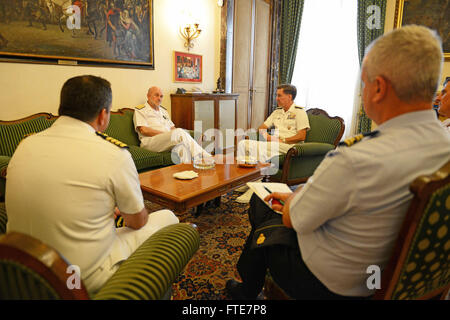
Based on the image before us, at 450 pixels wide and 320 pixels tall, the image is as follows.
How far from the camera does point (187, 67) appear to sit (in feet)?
15.9

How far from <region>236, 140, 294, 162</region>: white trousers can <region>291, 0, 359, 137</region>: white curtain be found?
2.48 m

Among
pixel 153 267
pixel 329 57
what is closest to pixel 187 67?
pixel 329 57

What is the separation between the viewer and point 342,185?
2.79ft

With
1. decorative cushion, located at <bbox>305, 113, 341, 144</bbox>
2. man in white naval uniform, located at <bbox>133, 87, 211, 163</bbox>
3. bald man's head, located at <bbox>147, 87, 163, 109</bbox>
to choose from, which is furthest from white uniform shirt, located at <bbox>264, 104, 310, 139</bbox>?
bald man's head, located at <bbox>147, 87, 163, 109</bbox>

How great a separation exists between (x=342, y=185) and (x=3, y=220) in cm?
133

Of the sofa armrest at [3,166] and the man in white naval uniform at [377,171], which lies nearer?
the man in white naval uniform at [377,171]

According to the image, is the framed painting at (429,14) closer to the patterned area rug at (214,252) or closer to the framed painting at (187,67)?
the framed painting at (187,67)

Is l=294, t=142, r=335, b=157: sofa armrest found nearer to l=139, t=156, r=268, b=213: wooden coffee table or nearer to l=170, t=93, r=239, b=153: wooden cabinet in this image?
l=139, t=156, r=268, b=213: wooden coffee table

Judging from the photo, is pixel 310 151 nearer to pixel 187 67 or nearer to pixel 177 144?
pixel 177 144

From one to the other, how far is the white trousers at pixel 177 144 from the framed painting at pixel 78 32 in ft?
4.13

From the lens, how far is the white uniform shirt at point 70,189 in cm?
94

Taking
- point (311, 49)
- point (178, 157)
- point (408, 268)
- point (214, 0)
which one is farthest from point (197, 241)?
point (311, 49)

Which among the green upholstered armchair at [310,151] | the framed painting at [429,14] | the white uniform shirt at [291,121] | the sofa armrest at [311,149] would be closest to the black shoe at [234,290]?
the green upholstered armchair at [310,151]
